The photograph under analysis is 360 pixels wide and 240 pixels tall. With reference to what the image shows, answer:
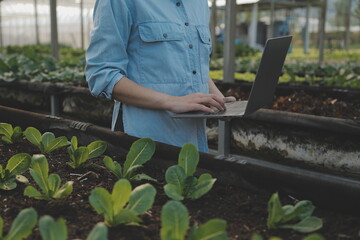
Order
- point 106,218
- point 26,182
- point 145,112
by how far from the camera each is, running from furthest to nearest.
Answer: point 145,112, point 26,182, point 106,218

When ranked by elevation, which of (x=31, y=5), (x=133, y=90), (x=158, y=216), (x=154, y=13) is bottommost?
(x=158, y=216)

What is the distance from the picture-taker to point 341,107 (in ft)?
11.2

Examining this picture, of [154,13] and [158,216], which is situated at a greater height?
[154,13]

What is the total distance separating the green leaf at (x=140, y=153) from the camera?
123 centimetres

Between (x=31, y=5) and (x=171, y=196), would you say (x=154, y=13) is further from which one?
(x=31, y=5)

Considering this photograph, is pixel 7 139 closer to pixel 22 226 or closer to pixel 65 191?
pixel 65 191

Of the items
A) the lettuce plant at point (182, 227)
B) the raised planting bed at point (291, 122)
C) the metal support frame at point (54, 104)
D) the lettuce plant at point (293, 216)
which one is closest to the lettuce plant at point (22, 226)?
the lettuce plant at point (182, 227)

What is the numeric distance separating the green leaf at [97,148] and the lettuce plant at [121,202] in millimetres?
425

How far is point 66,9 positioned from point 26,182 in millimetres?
22149

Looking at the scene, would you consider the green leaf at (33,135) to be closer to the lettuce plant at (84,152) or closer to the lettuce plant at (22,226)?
the lettuce plant at (84,152)

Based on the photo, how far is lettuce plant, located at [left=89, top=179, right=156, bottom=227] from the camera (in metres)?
0.91

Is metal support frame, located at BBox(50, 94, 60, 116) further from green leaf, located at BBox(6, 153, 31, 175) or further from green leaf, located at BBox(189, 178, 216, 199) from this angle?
green leaf, located at BBox(189, 178, 216, 199)

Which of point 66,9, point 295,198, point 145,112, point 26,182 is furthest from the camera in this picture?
point 66,9

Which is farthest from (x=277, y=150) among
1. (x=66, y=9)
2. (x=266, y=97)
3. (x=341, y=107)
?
(x=66, y=9)
